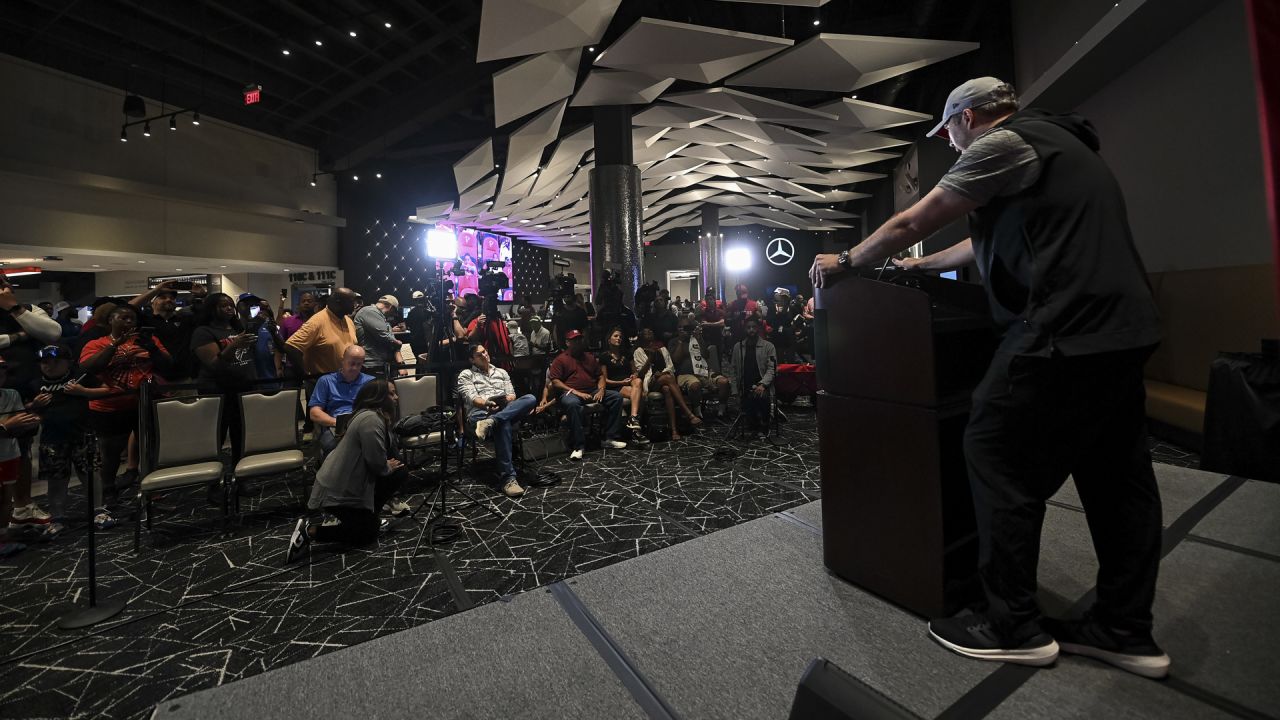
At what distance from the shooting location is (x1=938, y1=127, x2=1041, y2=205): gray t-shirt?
1298 mm

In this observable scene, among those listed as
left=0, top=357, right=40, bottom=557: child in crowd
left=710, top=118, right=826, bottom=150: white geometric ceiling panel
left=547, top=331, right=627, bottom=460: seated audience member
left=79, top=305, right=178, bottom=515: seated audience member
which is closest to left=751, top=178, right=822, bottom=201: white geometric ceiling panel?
left=710, top=118, right=826, bottom=150: white geometric ceiling panel

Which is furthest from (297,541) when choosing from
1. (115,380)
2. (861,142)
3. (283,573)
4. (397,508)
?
(861,142)

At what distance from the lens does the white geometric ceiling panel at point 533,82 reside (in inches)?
247

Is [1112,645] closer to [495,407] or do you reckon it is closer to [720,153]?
[495,407]

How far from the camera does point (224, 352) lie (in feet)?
12.7

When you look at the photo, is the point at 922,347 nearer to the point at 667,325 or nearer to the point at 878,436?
the point at 878,436

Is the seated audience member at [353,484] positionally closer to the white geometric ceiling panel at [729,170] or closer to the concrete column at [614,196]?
the concrete column at [614,196]

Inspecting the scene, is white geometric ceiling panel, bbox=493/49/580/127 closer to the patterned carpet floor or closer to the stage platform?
the patterned carpet floor

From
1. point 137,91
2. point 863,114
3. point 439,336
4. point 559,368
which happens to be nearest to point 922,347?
point 559,368

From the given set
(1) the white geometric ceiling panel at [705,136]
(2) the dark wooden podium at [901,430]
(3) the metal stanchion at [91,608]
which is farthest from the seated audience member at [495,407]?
(1) the white geometric ceiling panel at [705,136]

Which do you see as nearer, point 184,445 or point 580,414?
point 184,445

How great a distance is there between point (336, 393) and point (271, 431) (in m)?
0.50

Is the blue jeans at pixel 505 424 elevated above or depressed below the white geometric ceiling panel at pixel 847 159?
below

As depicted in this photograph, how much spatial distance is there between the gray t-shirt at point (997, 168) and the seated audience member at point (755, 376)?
3562 millimetres
